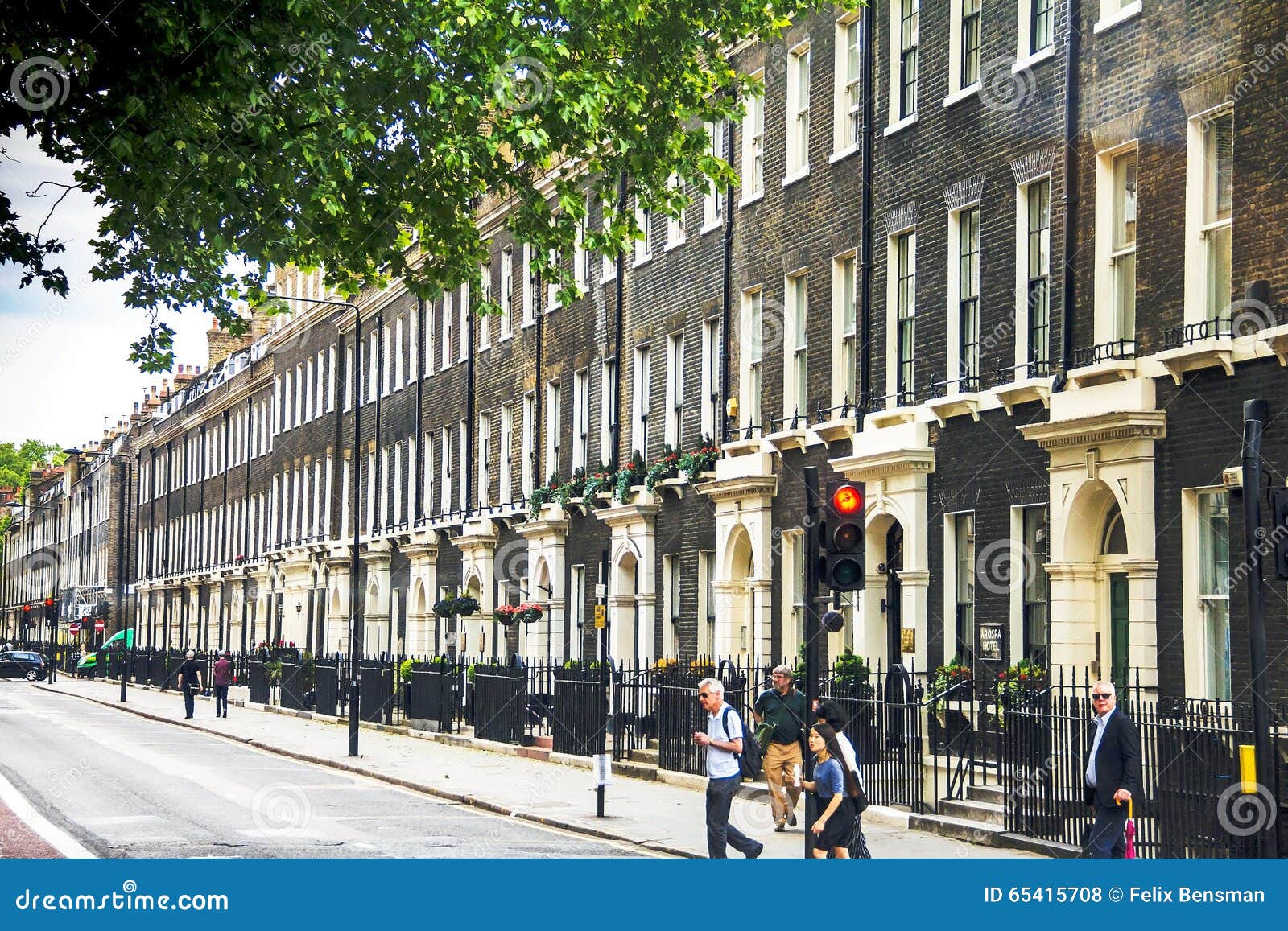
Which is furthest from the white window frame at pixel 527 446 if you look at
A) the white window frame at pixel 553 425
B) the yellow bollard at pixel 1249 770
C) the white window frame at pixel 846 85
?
the yellow bollard at pixel 1249 770

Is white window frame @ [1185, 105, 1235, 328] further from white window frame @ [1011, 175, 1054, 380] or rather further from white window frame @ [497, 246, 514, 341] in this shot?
white window frame @ [497, 246, 514, 341]

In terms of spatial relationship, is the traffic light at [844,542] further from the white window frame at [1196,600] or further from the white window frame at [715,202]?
the white window frame at [715,202]

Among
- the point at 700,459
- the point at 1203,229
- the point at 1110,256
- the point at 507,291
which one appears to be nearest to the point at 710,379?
the point at 700,459

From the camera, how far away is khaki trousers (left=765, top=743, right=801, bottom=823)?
20.3 meters

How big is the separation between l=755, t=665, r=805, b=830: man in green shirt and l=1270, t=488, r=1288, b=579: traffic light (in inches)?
307

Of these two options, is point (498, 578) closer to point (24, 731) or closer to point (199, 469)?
point (24, 731)

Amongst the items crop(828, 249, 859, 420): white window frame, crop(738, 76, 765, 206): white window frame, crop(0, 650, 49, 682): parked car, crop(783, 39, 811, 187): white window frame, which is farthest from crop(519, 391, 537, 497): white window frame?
crop(0, 650, 49, 682): parked car

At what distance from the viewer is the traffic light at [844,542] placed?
50.4ft

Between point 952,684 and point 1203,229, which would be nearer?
point 1203,229

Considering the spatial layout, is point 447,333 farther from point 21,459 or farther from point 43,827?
point 21,459

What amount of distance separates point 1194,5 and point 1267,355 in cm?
405

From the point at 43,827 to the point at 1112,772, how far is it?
37.0 feet

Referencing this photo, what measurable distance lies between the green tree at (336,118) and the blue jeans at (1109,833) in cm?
880

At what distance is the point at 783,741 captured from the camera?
20.5 metres
